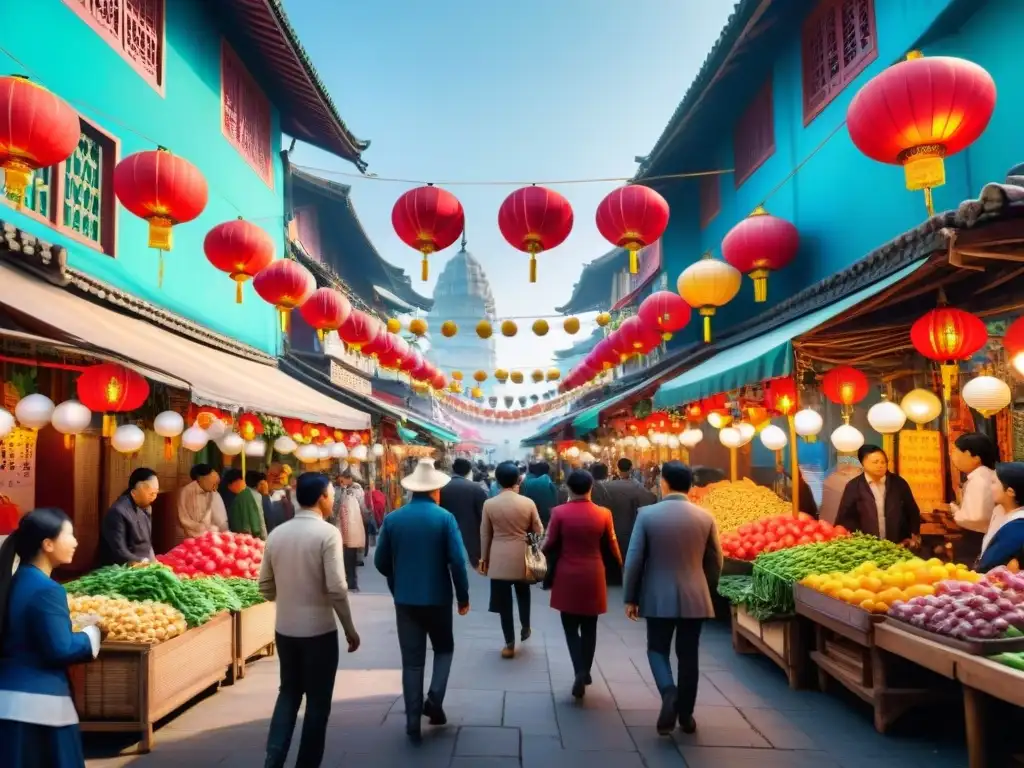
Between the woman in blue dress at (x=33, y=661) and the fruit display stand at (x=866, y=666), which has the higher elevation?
the woman in blue dress at (x=33, y=661)

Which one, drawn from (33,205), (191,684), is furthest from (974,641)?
(33,205)

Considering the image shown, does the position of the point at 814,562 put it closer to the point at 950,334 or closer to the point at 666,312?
the point at 950,334

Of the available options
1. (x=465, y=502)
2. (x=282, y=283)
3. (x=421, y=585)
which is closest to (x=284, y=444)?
(x=282, y=283)

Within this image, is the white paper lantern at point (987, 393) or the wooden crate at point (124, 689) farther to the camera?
the white paper lantern at point (987, 393)

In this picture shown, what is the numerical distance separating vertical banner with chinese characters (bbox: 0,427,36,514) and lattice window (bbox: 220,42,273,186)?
642 cm

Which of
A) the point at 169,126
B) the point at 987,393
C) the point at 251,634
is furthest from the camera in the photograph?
the point at 169,126

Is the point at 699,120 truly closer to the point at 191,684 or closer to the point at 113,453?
the point at 113,453

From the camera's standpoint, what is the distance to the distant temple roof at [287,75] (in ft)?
36.3

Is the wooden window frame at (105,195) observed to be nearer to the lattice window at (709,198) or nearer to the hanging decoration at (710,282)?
the hanging decoration at (710,282)

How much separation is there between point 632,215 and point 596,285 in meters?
24.7

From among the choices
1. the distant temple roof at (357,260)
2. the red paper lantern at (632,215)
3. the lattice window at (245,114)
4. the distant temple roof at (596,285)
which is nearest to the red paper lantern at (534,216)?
the red paper lantern at (632,215)

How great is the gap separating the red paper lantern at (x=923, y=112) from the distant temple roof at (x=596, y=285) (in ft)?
64.1

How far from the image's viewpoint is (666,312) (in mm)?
11508

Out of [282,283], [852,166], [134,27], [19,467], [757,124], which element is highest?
[134,27]
